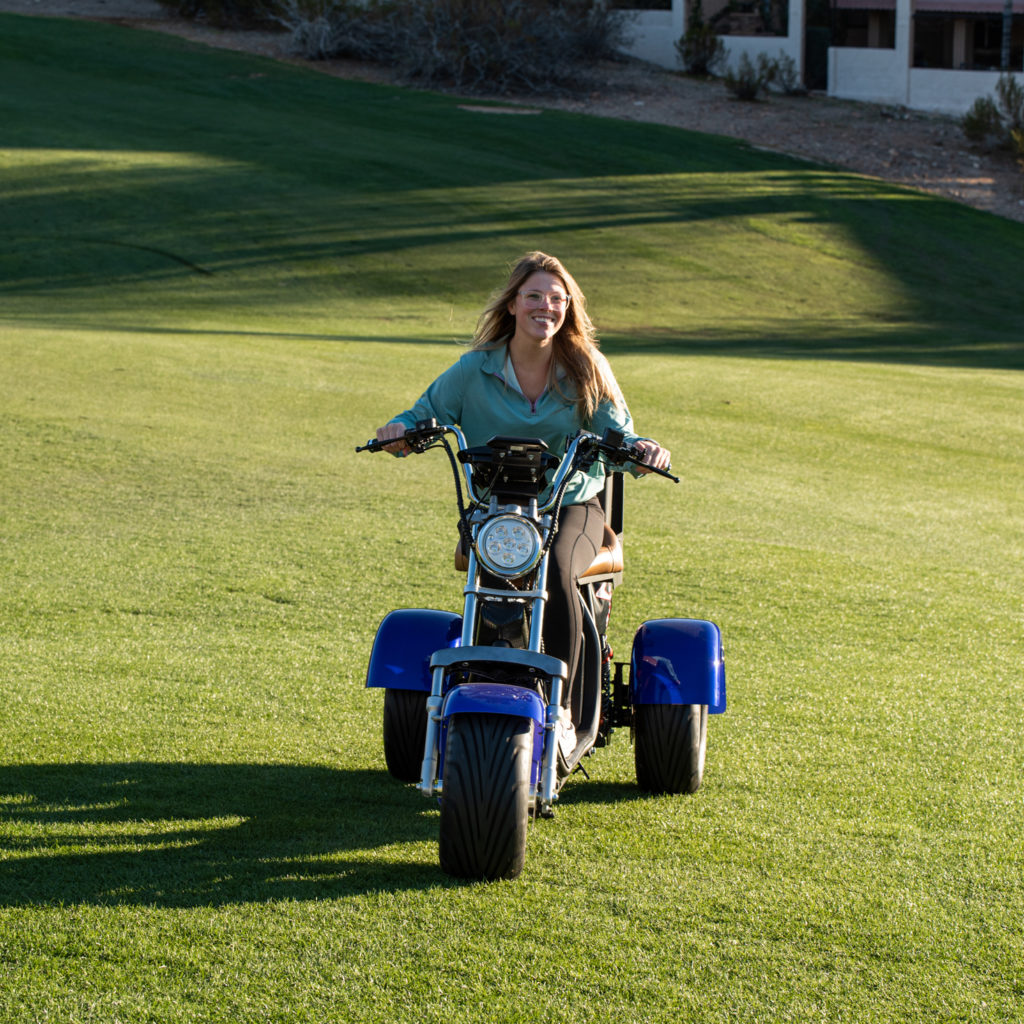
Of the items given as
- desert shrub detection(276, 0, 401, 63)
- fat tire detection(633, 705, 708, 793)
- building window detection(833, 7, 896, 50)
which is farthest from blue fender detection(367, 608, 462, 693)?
building window detection(833, 7, 896, 50)

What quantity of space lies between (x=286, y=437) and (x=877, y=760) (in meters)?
6.85

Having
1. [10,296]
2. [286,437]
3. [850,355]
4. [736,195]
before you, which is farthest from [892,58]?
[286,437]

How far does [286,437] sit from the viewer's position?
10852 mm

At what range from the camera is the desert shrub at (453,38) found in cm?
3856

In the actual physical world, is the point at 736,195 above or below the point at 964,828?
above

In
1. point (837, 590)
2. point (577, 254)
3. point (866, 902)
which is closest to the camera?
point (866, 902)

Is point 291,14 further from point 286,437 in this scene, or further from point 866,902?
point 866,902

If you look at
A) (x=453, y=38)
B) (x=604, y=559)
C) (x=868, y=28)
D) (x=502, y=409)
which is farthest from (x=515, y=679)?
(x=868, y=28)

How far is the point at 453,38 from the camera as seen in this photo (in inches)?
1521

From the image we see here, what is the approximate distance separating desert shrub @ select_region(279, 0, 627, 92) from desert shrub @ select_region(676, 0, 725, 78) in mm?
3665

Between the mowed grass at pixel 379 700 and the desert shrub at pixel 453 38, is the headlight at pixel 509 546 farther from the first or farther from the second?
the desert shrub at pixel 453 38

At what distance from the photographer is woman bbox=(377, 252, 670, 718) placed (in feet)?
14.6

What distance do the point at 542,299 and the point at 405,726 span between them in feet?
4.94

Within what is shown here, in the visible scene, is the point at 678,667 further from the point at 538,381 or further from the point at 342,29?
the point at 342,29
